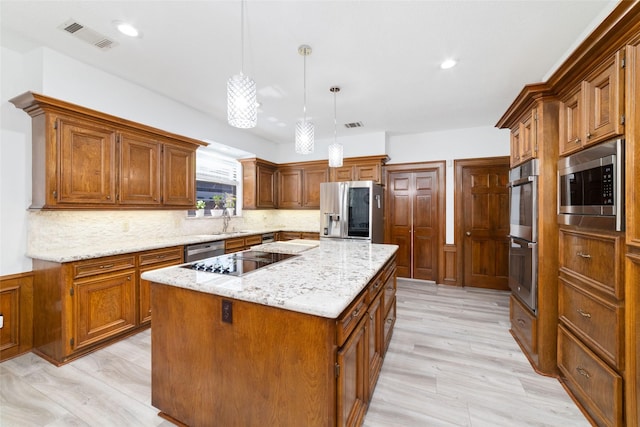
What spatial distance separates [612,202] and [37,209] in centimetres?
432

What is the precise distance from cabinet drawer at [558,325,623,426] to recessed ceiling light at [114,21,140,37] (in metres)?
4.04

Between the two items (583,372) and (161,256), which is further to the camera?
(161,256)

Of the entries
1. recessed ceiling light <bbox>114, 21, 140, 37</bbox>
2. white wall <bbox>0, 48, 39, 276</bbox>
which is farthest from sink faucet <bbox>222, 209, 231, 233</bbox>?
recessed ceiling light <bbox>114, 21, 140, 37</bbox>

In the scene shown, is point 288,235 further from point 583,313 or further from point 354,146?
point 583,313

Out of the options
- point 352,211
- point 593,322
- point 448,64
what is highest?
point 448,64

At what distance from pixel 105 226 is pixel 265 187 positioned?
283 cm

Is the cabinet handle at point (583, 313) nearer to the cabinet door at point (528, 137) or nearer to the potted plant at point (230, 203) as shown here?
the cabinet door at point (528, 137)

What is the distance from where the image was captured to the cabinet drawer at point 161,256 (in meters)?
2.82

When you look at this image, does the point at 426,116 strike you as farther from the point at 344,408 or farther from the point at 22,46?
the point at 22,46

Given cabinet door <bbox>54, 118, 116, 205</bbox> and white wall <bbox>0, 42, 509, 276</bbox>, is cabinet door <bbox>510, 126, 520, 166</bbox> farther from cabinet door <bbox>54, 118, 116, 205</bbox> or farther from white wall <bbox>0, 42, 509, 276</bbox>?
cabinet door <bbox>54, 118, 116, 205</bbox>

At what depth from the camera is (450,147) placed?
4758 mm

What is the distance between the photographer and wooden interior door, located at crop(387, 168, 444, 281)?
4887 millimetres

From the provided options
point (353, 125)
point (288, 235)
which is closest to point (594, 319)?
point (353, 125)

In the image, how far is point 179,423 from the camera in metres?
1.61
